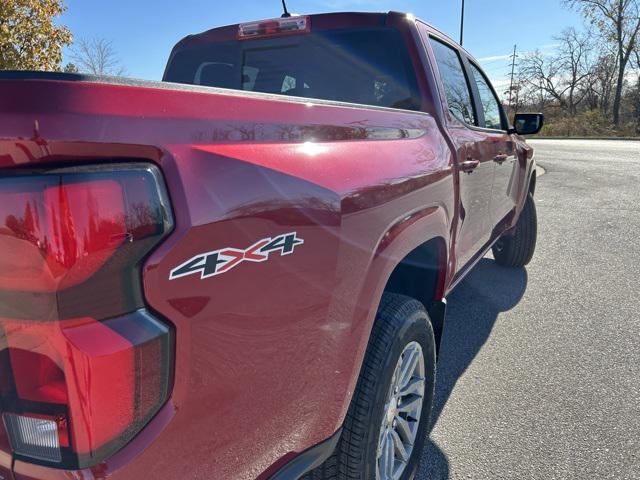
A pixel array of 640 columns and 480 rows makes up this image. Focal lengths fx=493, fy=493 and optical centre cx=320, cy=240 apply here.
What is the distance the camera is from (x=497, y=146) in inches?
138

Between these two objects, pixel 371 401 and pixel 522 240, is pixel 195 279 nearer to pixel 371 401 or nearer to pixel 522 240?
pixel 371 401

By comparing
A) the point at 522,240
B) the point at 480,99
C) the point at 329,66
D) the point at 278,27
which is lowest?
the point at 522,240

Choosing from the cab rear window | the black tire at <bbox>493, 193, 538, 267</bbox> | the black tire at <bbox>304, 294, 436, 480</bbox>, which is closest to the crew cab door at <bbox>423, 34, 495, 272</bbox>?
the cab rear window

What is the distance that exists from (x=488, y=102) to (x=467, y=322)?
1.82 meters

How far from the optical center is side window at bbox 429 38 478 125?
9.28ft

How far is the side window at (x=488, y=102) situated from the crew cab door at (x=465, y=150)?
0.38m

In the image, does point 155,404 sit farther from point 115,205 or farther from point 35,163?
point 35,163

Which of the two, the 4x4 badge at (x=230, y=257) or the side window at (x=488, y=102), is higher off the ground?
the side window at (x=488, y=102)

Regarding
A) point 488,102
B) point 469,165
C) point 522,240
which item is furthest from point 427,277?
point 522,240

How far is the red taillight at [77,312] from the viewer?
2.87 ft

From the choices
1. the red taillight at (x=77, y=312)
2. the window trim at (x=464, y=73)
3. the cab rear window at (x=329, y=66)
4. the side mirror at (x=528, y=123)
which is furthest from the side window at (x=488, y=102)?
the red taillight at (x=77, y=312)

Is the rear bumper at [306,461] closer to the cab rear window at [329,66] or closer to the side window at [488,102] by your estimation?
the cab rear window at [329,66]

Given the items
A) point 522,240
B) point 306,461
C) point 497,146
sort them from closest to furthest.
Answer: point 306,461
point 497,146
point 522,240

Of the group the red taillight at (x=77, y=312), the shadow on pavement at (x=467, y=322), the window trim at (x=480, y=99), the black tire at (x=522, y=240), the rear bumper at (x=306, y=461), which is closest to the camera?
the red taillight at (x=77, y=312)
